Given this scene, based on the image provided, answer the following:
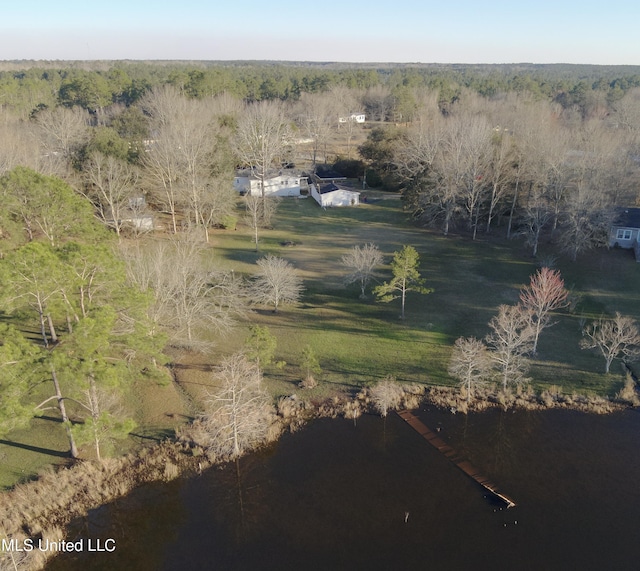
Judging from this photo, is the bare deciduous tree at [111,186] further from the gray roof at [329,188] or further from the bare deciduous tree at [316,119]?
the bare deciduous tree at [316,119]

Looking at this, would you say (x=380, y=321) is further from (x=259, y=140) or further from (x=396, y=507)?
(x=259, y=140)

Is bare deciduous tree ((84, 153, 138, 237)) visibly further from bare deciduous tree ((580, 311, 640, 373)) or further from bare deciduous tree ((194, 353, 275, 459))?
bare deciduous tree ((580, 311, 640, 373))

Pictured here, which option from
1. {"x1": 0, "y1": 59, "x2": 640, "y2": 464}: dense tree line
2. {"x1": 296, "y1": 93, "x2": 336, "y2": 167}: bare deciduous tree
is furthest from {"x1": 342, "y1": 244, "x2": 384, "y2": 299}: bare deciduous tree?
{"x1": 296, "y1": 93, "x2": 336, "y2": 167}: bare deciduous tree

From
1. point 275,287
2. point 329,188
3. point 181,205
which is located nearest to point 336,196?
point 329,188

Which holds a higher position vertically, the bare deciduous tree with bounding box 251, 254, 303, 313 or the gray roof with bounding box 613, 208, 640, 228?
the gray roof with bounding box 613, 208, 640, 228

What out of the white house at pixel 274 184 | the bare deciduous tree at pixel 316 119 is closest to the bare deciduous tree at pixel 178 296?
the white house at pixel 274 184

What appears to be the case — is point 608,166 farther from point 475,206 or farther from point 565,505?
point 565,505
